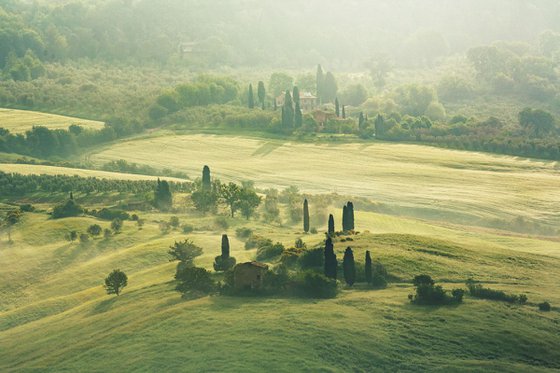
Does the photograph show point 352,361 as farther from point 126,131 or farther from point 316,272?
point 126,131

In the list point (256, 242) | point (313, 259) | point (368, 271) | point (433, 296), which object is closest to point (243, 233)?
point (256, 242)

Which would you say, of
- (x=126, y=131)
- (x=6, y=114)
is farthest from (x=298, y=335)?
(x=6, y=114)

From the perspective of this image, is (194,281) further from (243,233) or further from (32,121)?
(32,121)

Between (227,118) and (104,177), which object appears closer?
(104,177)

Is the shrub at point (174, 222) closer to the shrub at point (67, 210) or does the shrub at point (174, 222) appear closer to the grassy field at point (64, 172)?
the shrub at point (67, 210)

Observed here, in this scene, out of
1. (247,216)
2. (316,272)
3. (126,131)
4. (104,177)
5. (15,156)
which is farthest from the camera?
(126,131)

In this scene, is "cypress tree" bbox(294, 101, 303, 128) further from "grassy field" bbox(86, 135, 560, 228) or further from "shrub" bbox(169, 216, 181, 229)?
"shrub" bbox(169, 216, 181, 229)

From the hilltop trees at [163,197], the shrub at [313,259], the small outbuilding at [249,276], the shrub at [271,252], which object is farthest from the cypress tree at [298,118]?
the small outbuilding at [249,276]
